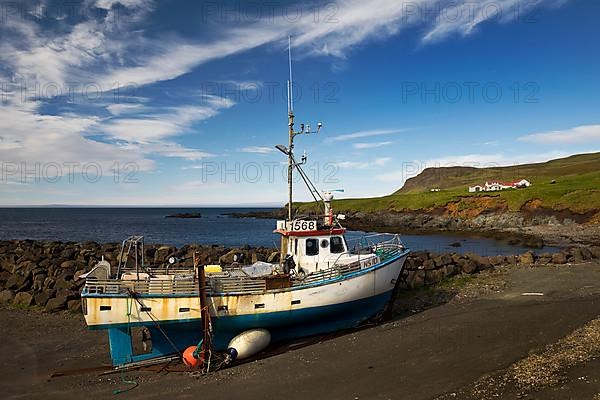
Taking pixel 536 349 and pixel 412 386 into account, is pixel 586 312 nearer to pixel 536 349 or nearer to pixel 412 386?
pixel 536 349

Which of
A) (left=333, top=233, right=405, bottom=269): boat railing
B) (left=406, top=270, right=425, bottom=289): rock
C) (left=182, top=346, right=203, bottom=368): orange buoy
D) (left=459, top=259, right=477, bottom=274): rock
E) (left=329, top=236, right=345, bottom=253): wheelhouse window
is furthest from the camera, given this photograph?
(left=459, top=259, right=477, bottom=274): rock

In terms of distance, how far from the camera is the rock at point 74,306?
18.1m

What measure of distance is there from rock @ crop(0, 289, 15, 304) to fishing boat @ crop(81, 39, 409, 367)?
25.9 feet

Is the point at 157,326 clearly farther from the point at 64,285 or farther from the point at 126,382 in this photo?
the point at 64,285

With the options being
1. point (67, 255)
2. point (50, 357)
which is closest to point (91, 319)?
point (50, 357)

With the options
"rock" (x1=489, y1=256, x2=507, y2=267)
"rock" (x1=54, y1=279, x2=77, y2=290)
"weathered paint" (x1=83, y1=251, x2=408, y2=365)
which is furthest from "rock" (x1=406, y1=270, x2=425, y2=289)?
"rock" (x1=54, y1=279, x2=77, y2=290)

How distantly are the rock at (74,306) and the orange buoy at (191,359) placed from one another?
8194 millimetres

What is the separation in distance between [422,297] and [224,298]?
9799 millimetres

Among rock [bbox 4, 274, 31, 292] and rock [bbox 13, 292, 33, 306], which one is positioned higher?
rock [bbox 4, 274, 31, 292]

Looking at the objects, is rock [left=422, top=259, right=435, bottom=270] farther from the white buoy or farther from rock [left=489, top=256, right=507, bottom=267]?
the white buoy

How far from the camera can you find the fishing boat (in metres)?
12.4

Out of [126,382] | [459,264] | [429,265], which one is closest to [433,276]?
[429,265]

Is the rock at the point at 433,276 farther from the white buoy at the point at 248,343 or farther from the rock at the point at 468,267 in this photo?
the white buoy at the point at 248,343

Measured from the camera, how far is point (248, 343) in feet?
42.0
